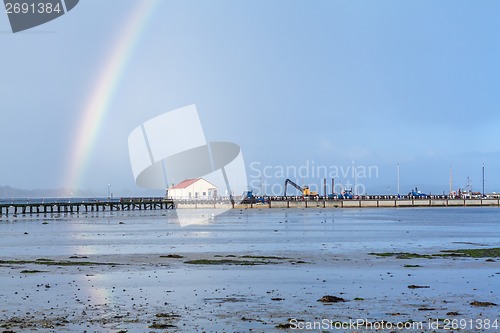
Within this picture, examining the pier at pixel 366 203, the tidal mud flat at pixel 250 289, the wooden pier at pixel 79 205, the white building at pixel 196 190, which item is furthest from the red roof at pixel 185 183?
the tidal mud flat at pixel 250 289

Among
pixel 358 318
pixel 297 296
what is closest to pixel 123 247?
pixel 297 296

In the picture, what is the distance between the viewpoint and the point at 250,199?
181 m

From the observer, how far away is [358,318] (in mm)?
20125

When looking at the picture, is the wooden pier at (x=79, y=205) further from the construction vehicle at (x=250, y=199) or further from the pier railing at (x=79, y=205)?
the construction vehicle at (x=250, y=199)

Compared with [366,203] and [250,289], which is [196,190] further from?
[250,289]

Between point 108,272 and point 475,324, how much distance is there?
17119 mm

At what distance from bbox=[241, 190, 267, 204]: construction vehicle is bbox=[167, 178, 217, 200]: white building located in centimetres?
846

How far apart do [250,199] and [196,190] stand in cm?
1472

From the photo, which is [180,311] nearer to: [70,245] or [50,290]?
[50,290]

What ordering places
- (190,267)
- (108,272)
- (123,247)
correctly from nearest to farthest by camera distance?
1. (108,272)
2. (190,267)
3. (123,247)

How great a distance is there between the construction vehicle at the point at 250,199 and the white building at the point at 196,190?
846cm

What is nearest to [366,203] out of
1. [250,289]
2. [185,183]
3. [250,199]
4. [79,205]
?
[250,199]

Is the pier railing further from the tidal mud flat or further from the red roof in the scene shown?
the tidal mud flat

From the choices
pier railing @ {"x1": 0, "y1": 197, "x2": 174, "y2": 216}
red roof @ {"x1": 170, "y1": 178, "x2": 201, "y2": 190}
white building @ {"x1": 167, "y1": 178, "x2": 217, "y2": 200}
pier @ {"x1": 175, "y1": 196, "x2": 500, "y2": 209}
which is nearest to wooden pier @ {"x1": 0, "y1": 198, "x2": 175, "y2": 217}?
pier railing @ {"x1": 0, "y1": 197, "x2": 174, "y2": 216}
